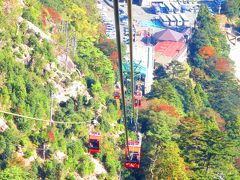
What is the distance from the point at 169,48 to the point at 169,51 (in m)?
0.76

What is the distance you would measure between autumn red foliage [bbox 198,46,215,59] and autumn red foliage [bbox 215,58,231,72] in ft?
3.04

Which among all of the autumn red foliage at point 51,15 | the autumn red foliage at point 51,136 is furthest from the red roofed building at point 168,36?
the autumn red foliage at point 51,136

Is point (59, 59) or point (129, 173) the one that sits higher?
point (59, 59)

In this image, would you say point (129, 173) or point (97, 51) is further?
point (97, 51)

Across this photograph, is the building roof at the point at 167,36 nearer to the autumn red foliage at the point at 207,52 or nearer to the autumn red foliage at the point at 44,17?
the autumn red foliage at the point at 207,52

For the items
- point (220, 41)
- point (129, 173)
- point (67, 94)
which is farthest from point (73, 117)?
point (220, 41)

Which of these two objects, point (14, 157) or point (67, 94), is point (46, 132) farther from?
point (67, 94)

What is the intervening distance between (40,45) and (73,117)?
6076mm

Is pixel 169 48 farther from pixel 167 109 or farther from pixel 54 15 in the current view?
pixel 167 109

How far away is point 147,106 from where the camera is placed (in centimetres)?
4312

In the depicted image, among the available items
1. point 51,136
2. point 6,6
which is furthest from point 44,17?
point 51,136

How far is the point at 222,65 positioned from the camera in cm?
5969

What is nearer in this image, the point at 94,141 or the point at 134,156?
the point at 134,156

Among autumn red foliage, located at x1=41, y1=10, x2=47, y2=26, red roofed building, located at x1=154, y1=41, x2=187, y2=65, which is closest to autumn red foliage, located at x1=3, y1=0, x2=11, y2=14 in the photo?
autumn red foliage, located at x1=41, y1=10, x2=47, y2=26
